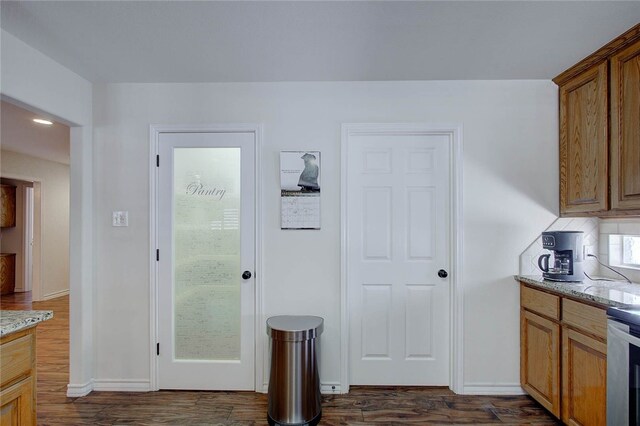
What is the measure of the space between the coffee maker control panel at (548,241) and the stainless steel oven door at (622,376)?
69 cm

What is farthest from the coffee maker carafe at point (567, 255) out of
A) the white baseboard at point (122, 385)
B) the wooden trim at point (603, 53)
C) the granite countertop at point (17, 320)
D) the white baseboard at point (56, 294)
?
the white baseboard at point (56, 294)

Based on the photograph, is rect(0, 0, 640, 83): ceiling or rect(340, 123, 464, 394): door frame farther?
rect(340, 123, 464, 394): door frame

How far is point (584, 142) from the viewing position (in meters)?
2.13

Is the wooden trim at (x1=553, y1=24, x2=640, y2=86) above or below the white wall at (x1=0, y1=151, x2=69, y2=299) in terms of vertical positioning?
above

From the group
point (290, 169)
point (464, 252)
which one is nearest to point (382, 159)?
point (290, 169)

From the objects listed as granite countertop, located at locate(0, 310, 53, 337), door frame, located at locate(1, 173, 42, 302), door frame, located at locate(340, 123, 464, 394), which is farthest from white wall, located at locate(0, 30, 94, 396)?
door frame, located at locate(1, 173, 42, 302)

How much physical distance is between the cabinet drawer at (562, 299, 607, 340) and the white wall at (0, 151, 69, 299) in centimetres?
698

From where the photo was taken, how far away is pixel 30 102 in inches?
77.1

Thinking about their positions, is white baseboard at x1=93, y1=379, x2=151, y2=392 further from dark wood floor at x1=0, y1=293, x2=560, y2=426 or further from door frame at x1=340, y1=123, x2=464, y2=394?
door frame at x1=340, y1=123, x2=464, y2=394

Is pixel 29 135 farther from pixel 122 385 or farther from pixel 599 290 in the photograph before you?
pixel 599 290

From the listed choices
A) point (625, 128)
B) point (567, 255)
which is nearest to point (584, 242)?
point (567, 255)

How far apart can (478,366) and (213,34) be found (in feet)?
9.60

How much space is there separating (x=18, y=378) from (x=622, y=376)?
2718mm

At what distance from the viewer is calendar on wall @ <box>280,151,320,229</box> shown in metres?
2.39
